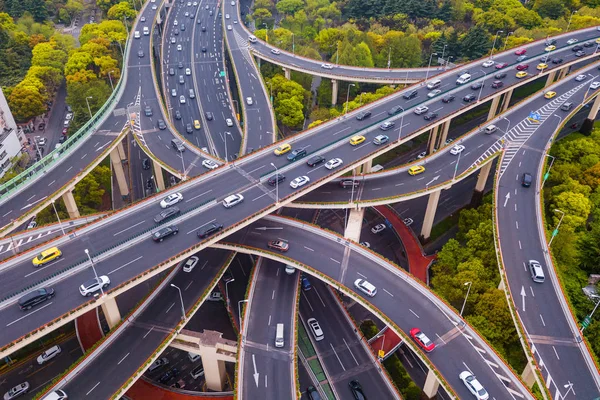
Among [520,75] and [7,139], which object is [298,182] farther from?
[7,139]

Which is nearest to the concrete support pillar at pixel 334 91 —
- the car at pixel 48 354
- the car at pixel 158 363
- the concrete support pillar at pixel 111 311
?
the car at pixel 158 363

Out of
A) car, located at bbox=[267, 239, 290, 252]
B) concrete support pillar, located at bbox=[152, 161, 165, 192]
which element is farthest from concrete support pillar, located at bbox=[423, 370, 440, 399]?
concrete support pillar, located at bbox=[152, 161, 165, 192]

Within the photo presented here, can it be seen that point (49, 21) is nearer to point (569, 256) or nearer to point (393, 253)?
point (393, 253)

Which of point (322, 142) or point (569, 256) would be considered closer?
point (569, 256)

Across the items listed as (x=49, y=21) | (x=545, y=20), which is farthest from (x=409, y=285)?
(x=49, y=21)

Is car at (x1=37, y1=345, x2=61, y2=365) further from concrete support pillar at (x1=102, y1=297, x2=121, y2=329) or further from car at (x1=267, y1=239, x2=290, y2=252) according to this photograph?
car at (x1=267, y1=239, x2=290, y2=252)

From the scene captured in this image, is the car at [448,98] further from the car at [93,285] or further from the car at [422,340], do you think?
the car at [93,285]

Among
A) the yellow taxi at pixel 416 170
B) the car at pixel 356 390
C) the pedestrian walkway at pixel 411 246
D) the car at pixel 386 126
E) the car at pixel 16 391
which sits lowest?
the car at pixel 16 391
